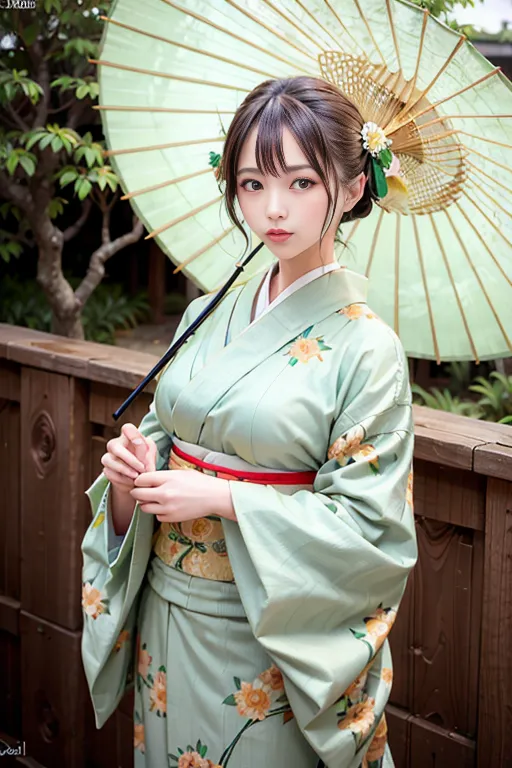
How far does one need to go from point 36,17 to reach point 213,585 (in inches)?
111

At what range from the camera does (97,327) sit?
6.18m

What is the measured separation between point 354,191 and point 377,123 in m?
0.17

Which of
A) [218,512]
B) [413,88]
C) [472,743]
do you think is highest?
[413,88]

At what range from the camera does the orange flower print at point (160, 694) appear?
2059 millimetres

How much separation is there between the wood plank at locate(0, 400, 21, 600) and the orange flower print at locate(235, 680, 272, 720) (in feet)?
5.43

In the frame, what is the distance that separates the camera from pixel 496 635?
2301 millimetres

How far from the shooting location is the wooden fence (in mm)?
2305

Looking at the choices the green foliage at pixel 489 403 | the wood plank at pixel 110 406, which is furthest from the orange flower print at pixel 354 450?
the green foliage at pixel 489 403

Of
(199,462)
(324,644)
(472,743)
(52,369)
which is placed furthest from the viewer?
(52,369)

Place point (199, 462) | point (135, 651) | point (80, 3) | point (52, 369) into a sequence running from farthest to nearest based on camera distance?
1. point (80, 3)
2. point (52, 369)
3. point (135, 651)
4. point (199, 462)

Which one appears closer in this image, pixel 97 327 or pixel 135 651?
pixel 135 651

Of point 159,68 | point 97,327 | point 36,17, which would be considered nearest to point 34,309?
point 97,327

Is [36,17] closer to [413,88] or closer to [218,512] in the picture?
[413,88]

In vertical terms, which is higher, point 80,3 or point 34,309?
point 80,3
